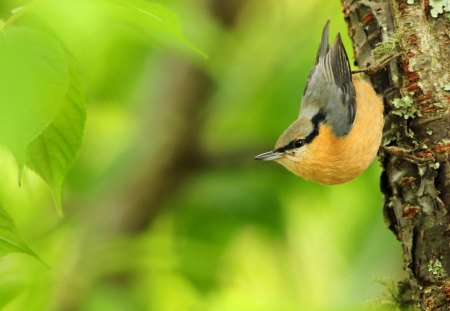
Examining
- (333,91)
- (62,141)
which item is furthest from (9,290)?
(333,91)

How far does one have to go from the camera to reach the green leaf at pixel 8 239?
1.71 metres

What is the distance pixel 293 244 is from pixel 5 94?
430 centimetres

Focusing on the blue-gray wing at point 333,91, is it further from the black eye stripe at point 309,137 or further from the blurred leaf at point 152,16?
the blurred leaf at point 152,16

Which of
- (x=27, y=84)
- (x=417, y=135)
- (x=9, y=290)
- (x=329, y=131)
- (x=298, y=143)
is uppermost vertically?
(x=417, y=135)

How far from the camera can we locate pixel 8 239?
1.72 metres

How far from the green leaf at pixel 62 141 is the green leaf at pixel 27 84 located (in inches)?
10.5

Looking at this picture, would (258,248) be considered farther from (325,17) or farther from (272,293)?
(325,17)

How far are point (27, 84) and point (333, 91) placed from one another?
2384 mm

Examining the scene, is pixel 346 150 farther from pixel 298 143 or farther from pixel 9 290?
pixel 9 290

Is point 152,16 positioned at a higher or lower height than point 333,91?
higher

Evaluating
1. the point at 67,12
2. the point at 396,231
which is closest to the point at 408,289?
the point at 396,231

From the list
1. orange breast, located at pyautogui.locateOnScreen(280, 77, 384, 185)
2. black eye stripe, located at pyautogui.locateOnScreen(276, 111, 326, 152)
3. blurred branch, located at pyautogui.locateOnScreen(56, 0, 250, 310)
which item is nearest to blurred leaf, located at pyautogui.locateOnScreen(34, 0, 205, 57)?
orange breast, located at pyautogui.locateOnScreen(280, 77, 384, 185)

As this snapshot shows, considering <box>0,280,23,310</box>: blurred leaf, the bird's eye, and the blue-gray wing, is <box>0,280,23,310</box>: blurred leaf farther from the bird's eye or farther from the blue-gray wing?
the blue-gray wing

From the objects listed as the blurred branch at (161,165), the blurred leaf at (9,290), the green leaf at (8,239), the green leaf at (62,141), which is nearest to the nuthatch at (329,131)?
the blurred leaf at (9,290)
